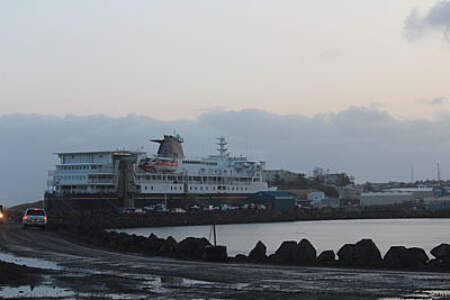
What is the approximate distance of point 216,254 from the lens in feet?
65.0

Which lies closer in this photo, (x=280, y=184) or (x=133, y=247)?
(x=133, y=247)

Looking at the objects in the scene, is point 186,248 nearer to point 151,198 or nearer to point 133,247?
point 133,247

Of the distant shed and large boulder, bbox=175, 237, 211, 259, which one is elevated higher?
the distant shed

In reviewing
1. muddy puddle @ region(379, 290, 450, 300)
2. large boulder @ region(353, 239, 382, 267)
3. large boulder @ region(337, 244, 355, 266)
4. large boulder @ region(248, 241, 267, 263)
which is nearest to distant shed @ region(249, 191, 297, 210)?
large boulder @ region(248, 241, 267, 263)

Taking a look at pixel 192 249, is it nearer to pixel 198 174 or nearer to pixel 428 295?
pixel 428 295

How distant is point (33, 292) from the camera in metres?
12.5

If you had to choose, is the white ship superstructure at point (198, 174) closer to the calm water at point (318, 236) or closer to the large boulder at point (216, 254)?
the calm water at point (318, 236)

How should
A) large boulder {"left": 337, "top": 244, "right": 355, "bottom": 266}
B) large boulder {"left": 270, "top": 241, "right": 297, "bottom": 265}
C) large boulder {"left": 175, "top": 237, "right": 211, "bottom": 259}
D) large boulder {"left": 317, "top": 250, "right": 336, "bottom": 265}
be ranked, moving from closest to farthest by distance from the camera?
large boulder {"left": 337, "top": 244, "right": 355, "bottom": 266}, large boulder {"left": 317, "top": 250, "right": 336, "bottom": 265}, large boulder {"left": 270, "top": 241, "right": 297, "bottom": 265}, large boulder {"left": 175, "top": 237, "right": 211, "bottom": 259}

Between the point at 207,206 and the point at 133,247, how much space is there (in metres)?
69.5

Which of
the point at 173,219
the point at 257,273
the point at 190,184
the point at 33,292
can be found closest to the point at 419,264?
the point at 257,273

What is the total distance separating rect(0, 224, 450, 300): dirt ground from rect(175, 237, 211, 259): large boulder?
6.82 ft

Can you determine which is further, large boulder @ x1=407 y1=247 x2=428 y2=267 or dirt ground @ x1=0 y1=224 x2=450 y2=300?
large boulder @ x1=407 y1=247 x2=428 y2=267

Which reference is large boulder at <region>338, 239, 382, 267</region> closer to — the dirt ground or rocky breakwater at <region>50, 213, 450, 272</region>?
rocky breakwater at <region>50, 213, 450, 272</region>

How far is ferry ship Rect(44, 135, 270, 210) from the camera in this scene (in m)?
84.8
